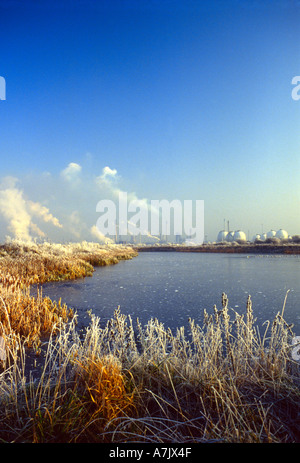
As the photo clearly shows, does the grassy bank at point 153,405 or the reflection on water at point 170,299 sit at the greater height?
the grassy bank at point 153,405

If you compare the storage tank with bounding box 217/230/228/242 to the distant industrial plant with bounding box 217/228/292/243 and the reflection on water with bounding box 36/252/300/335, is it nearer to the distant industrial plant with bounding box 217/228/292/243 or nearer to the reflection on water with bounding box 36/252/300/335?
the distant industrial plant with bounding box 217/228/292/243

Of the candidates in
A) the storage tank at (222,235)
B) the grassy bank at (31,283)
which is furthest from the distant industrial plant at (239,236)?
the grassy bank at (31,283)

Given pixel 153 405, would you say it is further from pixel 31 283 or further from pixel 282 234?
pixel 282 234

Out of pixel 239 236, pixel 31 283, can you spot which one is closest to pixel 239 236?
pixel 239 236

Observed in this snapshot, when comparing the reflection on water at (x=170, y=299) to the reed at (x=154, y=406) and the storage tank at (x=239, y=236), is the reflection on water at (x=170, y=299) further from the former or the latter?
the storage tank at (x=239, y=236)

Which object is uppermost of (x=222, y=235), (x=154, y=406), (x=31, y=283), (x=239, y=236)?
(x=222, y=235)

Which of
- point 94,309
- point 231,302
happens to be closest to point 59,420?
point 94,309

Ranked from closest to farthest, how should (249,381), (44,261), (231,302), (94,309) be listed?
(249,381) < (94,309) < (231,302) < (44,261)

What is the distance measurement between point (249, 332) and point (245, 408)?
4.48ft

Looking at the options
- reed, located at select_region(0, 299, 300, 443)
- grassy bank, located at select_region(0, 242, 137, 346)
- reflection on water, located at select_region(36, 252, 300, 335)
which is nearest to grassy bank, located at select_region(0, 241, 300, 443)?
reed, located at select_region(0, 299, 300, 443)

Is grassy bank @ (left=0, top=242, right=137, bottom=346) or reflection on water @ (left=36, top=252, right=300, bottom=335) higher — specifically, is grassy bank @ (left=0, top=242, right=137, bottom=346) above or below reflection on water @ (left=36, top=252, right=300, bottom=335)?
above

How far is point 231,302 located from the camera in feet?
30.5
